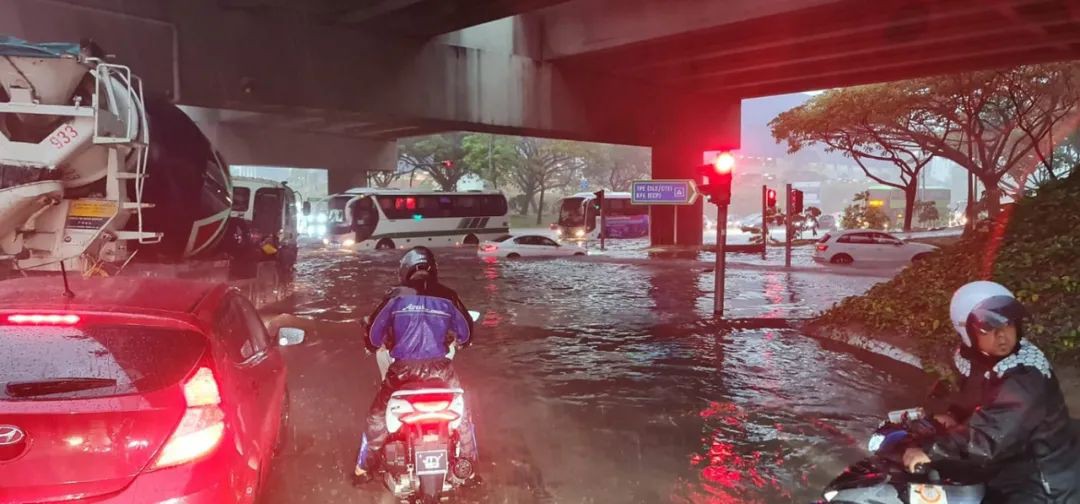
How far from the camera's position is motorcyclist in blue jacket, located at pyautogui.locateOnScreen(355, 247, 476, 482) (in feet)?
13.7

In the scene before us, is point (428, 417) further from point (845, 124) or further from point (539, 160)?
point (539, 160)

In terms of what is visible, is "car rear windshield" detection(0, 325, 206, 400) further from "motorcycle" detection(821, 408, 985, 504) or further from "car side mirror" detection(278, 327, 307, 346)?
"motorcycle" detection(821, 408, 985, 504)

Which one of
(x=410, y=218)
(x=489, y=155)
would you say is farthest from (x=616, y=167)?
(x=410, y=218)

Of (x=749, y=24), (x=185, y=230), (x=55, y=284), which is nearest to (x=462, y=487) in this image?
(x=55, y=284)

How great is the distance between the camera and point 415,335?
420cm

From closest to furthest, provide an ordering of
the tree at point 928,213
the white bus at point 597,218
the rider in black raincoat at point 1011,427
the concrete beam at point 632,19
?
the rider in black raincoat at point 1011,427 → the concrete beam at point 632,19 → the white bus at point 597,218 → the tree at point 928,213

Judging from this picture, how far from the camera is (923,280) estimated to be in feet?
31.4

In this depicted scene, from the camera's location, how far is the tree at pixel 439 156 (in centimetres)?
5125

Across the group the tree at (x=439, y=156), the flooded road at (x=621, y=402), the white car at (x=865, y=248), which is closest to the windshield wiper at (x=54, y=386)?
the flooded road at (x=621, y=402)

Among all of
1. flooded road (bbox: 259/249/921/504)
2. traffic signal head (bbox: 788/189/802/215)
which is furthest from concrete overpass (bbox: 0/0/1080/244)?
flooded road (bbox: 259/249/921/504)

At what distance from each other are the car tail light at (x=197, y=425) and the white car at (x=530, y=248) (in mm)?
22750

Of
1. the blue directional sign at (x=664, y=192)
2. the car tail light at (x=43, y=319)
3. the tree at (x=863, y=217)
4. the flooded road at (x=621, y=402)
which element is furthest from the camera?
the tree at (x=863, y=217)

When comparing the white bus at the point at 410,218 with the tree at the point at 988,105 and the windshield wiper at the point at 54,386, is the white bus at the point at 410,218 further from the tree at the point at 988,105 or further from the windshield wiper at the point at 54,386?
the windshield wiper at the point at 54,386

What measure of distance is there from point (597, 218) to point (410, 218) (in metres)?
11.2
